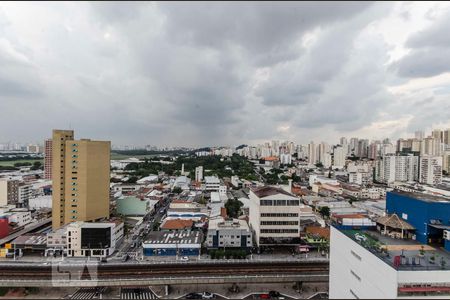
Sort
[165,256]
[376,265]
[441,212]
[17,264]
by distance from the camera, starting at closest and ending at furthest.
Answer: [376,265]
[441,212]
[17,264]
[165,256]

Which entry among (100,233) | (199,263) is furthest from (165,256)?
(100,233)

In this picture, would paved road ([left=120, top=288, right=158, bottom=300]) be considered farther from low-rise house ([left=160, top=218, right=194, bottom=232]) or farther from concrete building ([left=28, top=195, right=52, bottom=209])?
concrete building ([left=28, top=195, right=52, bottom=209])

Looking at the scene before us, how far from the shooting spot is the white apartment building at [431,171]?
3647 cm

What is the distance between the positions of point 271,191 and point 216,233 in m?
3.71

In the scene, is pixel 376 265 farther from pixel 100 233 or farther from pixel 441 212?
pixel 100 233

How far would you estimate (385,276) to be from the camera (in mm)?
5969

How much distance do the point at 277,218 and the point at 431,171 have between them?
32.0 meters

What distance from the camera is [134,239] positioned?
16984mm

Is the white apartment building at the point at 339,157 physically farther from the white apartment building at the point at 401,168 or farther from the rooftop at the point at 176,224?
the rooftop at the point at 176,224

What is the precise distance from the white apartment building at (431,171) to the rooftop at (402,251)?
116ft

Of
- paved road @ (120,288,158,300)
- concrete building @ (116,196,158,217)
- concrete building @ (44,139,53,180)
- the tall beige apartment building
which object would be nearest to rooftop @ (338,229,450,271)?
paved road @ (120,288,158,300)

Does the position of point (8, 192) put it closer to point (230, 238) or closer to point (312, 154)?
point (230, 238)

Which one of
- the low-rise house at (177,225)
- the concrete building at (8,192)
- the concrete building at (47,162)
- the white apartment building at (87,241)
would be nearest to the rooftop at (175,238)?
the low-rise house at (177,225)

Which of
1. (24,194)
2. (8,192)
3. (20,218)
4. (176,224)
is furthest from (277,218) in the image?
(24,194)
